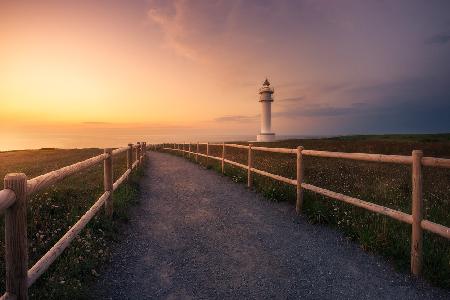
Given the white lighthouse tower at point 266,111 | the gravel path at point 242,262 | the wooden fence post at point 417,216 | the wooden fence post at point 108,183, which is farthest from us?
the white lighthouse tower at point 266,111

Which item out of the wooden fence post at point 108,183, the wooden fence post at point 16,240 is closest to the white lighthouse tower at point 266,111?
the wooden fence post at point 108,183

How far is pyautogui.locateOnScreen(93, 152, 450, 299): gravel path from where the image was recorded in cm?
468

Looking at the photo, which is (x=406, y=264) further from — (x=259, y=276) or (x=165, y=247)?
(x=165, y=247)

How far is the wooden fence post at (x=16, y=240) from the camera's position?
3.20m

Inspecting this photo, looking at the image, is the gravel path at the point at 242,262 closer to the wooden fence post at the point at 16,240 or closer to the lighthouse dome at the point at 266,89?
the wooden fence post at the point at 16,240

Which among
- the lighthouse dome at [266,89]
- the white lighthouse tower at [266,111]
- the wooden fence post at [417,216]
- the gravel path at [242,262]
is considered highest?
the lighthouse dome at [266,89]

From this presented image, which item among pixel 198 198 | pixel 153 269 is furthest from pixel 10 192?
pixel 198 198

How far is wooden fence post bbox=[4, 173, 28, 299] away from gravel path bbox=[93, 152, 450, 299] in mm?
1335

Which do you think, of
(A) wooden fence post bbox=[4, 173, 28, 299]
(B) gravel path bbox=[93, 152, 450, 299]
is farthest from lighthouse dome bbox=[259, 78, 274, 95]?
(A) wooden fence post bbox=[4, 173, 28, 299]

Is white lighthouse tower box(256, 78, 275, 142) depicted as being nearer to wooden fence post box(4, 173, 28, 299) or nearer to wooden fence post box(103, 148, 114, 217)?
wooden fence post box(103, 148, 114, 217)

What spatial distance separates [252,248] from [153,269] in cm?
175

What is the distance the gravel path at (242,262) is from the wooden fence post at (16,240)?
1335 mm

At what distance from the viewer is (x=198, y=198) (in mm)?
10773

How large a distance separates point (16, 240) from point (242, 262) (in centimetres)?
329
